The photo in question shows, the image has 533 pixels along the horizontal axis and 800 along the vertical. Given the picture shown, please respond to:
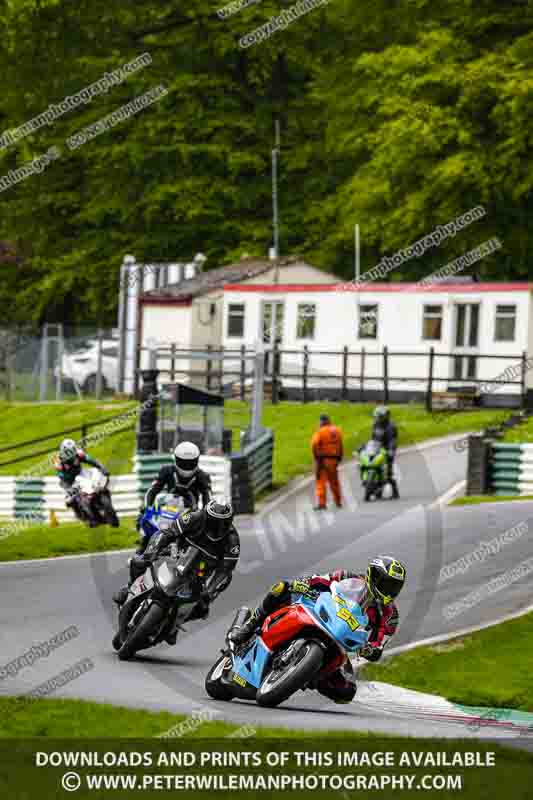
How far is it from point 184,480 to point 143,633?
3.67 metres

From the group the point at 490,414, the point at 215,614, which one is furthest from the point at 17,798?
the point at 490,414

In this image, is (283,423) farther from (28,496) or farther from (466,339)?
(28,496)

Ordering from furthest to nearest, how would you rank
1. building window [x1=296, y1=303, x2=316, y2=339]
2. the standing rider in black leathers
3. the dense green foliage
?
the dense green foliage < building window [x1=296, y1=303, x2=316, y2=339] < the standing rider in black leathers

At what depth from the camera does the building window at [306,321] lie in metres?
43.7

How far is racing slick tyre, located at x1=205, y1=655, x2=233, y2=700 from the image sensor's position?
12.1 metres

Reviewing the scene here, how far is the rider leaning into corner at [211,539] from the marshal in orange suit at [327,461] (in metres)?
14.1

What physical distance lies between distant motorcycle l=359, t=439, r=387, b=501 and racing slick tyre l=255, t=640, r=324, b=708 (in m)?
17.1

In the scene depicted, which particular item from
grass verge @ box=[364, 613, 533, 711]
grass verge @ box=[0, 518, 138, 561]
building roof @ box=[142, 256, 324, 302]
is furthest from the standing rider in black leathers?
building roof @ box=[142, 256, 324, 302]

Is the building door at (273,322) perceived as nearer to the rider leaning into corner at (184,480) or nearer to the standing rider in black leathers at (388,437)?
the standing rider in black leathers at (388,437)

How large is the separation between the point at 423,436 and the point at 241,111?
23411 millimetres

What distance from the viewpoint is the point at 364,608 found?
460 inches

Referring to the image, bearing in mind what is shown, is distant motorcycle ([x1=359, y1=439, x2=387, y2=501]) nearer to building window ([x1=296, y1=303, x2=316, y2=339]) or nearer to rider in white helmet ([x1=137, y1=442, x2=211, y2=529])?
rider in white helmet ([x1=137, y1=442, x2=211, y2=529])

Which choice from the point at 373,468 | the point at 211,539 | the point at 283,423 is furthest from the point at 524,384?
the point at 211,539

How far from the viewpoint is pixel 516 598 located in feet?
57.9
